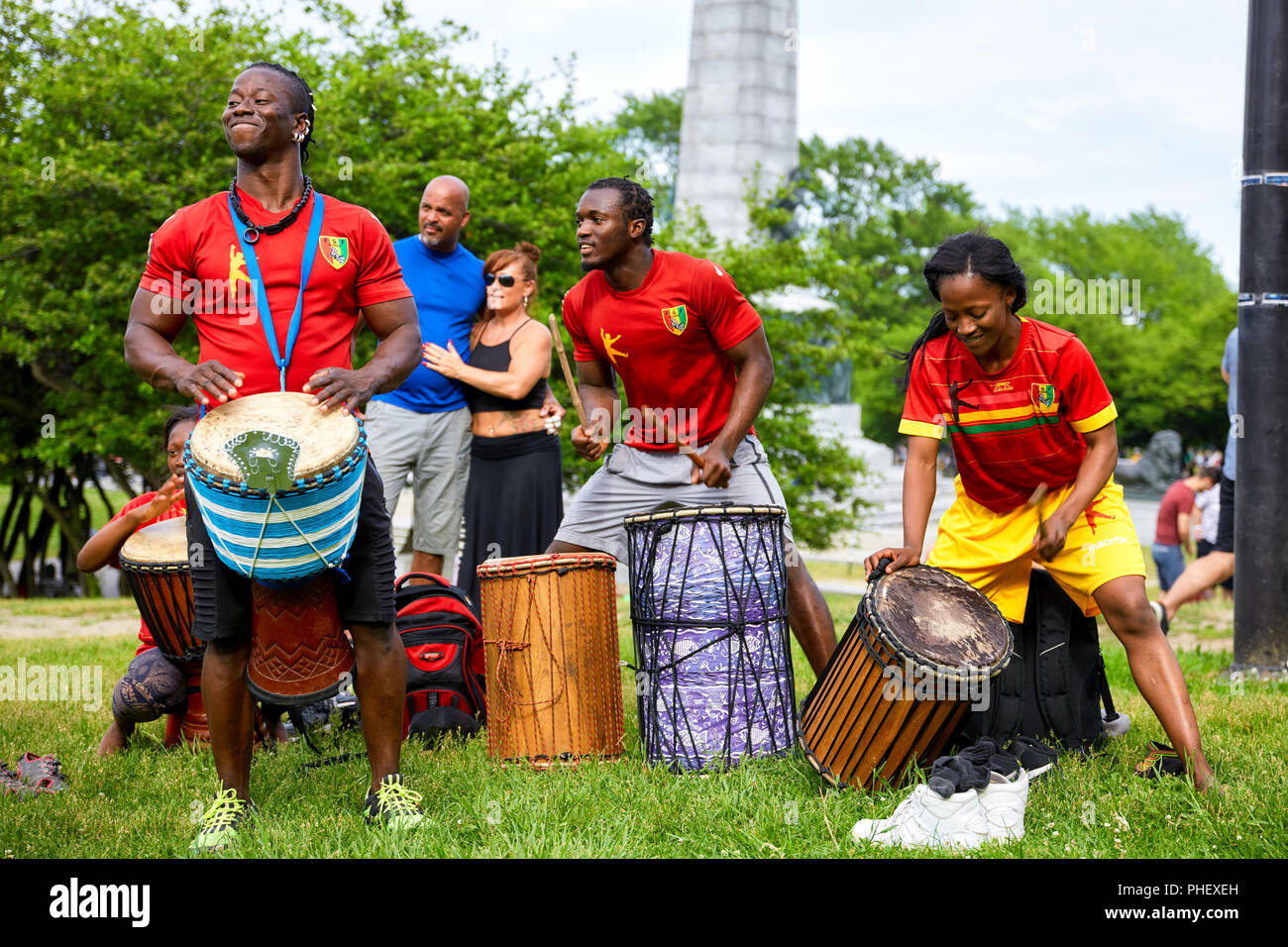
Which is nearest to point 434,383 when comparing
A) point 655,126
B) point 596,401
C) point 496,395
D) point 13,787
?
point 496,395

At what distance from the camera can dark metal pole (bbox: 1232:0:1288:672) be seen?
673cm

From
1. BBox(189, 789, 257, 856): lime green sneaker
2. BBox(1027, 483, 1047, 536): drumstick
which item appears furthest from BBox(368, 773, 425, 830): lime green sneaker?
BBox(1027, 483, 1047, 536): drumstick

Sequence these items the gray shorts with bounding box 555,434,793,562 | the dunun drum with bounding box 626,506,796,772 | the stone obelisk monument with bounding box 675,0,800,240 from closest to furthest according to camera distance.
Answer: the dunun drum with bounding box 626,506,796,772, the gray shorts with bounding box 555,434,793,562, the stone obelisk monument with bounding box 675,0,800,240

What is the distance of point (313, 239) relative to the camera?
3.93m

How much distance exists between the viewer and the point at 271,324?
3.90 m

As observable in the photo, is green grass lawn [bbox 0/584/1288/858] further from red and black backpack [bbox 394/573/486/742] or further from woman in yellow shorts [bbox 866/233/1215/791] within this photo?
woman in yellow shorts [bbox 866/233/1215/791]

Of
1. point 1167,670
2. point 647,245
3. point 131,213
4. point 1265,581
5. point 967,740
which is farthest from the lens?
point 131,213

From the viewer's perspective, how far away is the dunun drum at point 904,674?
4.01 metres

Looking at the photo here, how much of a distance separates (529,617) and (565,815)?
108cm

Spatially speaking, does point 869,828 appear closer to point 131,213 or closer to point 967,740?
point 967,740

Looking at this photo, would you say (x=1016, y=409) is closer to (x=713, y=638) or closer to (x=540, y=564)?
(x=713, y=638)

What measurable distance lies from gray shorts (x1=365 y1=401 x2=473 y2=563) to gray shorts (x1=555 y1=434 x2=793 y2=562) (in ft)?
5.27

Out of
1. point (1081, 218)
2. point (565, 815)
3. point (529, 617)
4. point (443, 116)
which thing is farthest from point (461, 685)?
point (1081, 218)

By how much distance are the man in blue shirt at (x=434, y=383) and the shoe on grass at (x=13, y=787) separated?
2373 millimetres
